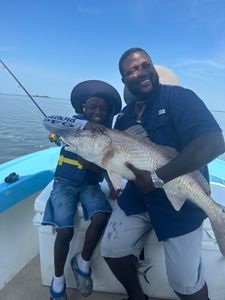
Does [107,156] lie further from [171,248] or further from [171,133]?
[171,248]

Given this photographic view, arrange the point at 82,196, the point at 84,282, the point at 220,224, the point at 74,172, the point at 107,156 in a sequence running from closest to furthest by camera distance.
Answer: the point at 220,224 → the point at 107,156 → the point at 84,282 → the point at 82,196 → the point at 74,172

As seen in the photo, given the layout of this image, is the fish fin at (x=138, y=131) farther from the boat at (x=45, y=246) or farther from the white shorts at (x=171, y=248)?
the boat at (x=45, y=246)

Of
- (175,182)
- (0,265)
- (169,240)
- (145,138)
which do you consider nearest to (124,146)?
(145,138)

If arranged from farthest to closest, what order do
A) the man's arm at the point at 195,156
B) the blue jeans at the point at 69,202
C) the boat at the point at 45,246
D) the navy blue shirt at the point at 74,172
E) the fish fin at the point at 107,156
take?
the navy blue shirt at the point at 74,172 < the boat at the point at 45,246 < the blue jeans at the point at 69,202 < the fish fin at the point at 107,156 < the man's arm at the point at 195,156

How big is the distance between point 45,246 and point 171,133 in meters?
1.69

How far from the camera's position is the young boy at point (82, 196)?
267 centimetres

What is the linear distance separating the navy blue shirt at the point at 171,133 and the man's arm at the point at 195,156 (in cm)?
6

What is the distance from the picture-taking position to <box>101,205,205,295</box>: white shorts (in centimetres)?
226

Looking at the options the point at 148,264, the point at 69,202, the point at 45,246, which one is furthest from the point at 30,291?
the point at 148,264

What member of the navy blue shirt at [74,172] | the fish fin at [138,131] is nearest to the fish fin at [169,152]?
the fish fin at [138,131]

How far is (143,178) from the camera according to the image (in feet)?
7.45

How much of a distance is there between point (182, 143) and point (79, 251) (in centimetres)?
149

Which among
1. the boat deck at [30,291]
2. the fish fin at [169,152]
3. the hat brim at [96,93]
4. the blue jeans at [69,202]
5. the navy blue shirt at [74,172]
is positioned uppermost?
the hat brim at [96,93]

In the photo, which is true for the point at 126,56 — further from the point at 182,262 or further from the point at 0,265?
the point at 0,265
